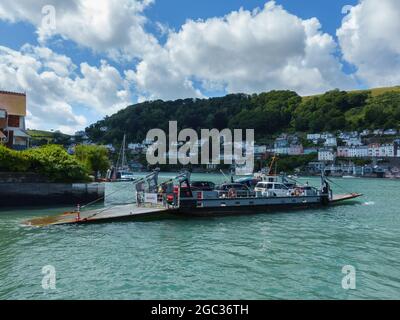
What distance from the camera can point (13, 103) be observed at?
55.4 meters

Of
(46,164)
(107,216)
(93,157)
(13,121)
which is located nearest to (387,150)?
(93,157)

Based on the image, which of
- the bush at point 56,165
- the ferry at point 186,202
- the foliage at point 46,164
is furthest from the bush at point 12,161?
the ferry at point 186,202

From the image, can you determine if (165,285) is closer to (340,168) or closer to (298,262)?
(298,262)

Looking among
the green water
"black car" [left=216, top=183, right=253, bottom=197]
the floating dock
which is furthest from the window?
"black car" [left=216, top=183, right=253, bottom=197]

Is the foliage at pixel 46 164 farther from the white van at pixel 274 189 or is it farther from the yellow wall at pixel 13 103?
the white van at pixel 274 189

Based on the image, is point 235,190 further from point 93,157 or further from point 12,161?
point 93,157

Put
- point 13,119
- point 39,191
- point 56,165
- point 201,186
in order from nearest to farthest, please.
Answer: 1. point 201,186
2. point 39,191
3. point 56,165
4. point 13,119

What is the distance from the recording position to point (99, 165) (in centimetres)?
6406

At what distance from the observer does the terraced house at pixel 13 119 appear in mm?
52281

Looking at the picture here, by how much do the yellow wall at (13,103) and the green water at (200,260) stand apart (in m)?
30.7

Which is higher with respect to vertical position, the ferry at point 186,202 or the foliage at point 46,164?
the foliage at point 46,164

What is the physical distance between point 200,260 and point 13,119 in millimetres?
46628

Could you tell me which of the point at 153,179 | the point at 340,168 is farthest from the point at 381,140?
the point at 153,179

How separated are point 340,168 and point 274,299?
17614 centimetres
